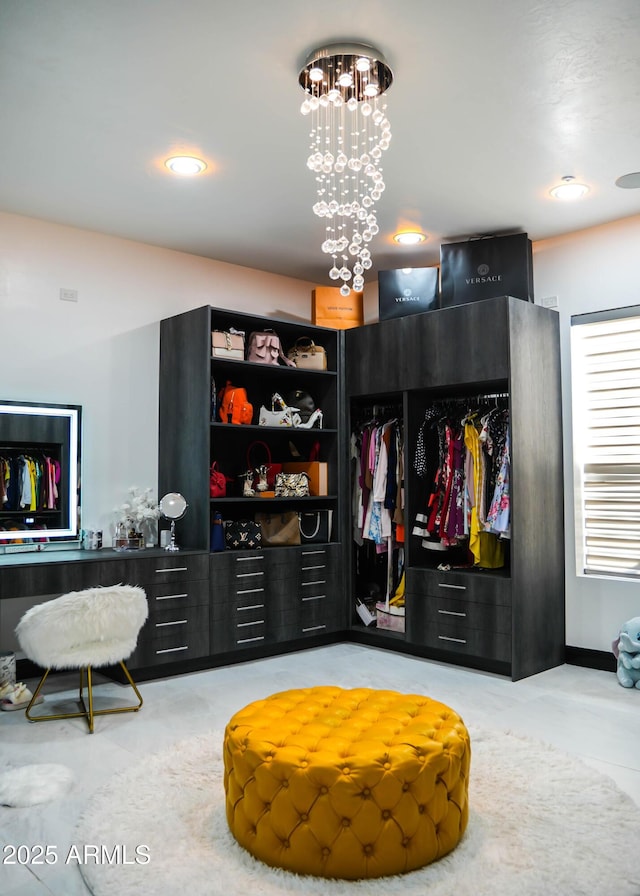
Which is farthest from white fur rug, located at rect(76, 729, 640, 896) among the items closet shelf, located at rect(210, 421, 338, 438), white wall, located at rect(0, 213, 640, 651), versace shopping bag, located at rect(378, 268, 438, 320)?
versace shopping bag, located at rect(378, 268, 438, 320)

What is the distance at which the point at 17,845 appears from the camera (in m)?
2.39

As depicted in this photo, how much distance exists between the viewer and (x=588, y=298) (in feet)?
15.5

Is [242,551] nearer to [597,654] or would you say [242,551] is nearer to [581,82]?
[597,654]

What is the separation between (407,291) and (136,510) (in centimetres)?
240

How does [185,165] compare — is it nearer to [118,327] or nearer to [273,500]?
[118,327]

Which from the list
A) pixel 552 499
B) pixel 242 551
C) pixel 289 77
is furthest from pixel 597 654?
pixel 289 77

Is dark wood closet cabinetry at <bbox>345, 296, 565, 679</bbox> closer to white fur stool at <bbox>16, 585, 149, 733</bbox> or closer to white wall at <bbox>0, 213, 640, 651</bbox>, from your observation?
white wall at <bbox>0, 213, 640, 651</bbox>

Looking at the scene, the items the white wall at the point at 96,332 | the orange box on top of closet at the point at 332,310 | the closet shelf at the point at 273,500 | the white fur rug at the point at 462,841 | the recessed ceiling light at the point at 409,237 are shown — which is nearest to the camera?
the white fur rug at the point at 462,841

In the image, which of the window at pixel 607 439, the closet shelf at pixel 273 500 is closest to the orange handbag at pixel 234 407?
the closet shelf at pixel 273 500

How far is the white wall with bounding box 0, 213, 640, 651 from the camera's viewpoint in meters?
4.52

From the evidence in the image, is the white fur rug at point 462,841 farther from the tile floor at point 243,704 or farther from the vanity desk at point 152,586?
the vanity desk at point 152,586

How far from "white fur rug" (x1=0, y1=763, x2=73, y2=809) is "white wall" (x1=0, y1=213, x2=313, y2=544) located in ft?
6.35

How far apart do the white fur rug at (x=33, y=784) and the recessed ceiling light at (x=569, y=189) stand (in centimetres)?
379

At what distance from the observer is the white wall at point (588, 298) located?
455cm
